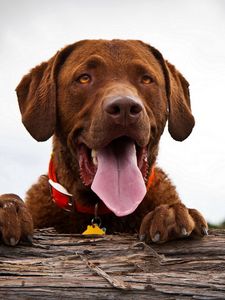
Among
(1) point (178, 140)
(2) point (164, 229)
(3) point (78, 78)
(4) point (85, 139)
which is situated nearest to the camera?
(2) point (164, 229)

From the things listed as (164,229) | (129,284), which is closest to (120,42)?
(164,229)

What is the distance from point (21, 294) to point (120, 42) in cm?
273

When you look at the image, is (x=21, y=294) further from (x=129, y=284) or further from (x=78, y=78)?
(x=78, y=78)

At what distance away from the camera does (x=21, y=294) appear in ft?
9.93

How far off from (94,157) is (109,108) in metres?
0.54

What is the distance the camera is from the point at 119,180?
13.6 feet

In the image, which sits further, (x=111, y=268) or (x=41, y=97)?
(x=41, y=97)

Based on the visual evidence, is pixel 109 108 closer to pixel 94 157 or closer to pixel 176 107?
pixel 94 157

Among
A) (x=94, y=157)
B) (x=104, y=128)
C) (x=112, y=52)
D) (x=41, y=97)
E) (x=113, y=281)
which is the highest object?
(x=112, y=52)

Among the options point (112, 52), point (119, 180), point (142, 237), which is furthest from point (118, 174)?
point (112, 52)

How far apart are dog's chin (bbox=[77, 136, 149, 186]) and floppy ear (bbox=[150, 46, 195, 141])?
574 millimetres

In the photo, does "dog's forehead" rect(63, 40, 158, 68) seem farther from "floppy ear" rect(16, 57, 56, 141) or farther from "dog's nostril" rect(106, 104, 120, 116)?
"dog's nostril" rect(106, 104, 120, 116)

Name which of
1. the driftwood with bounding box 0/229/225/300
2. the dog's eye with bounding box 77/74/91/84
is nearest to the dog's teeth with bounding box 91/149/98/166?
the dog's eye with bounding box 77/74/91/84

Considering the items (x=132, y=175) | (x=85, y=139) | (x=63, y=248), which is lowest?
(x=63, y=248)
